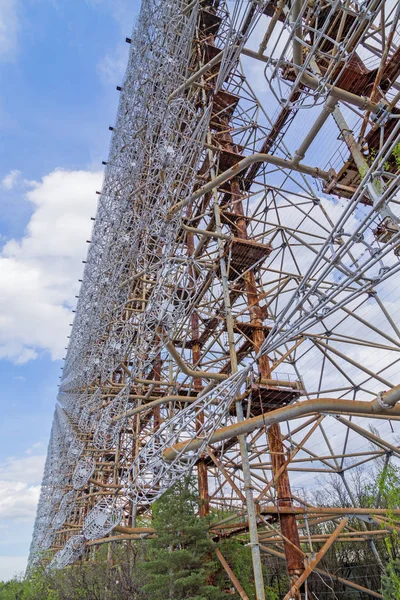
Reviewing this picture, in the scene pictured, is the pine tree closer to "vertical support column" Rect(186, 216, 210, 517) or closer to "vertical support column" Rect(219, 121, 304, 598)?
"vertical support column" Rect(186, 216, 210, 517)

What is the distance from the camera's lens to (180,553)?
440 inches

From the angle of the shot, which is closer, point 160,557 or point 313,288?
point 313,288

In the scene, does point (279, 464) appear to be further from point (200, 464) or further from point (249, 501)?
point (200, 464)

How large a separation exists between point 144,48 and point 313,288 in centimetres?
2379

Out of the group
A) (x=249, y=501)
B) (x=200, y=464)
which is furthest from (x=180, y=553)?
(x=200, y=464)

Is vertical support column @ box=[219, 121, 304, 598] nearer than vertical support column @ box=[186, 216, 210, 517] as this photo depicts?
Yes

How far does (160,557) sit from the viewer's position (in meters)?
11.4

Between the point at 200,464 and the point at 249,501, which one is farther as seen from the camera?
the point at 200,464

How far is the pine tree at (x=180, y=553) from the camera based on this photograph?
10984 mm

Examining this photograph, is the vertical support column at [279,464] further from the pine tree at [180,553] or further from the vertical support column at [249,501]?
the pine tree at [180,553]

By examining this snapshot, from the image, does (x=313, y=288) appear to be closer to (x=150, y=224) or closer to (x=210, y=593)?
(x=210, y=593)

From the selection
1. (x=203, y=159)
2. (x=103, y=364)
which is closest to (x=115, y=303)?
(x=103, y=364)

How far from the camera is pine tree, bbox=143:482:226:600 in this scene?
11.0 metres

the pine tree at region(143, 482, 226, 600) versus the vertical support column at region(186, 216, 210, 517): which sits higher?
the vertical support column at region(186, 216, 210, 517)
